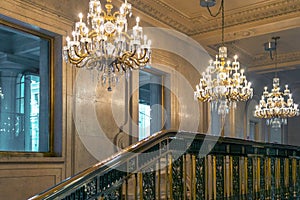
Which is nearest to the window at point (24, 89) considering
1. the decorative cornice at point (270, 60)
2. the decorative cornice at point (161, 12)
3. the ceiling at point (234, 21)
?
the decorative cornice at point (161, 12)

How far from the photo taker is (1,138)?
4.97 meters

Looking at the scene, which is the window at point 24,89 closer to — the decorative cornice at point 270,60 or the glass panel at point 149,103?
the glass panel at point 149,103

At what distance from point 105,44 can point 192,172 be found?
236 cm

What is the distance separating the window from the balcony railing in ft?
7.86

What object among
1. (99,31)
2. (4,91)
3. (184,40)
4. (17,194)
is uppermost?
(184,40)

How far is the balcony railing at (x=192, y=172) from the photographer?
220cm

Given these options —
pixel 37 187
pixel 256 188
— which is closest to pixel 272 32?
pixel 256 188

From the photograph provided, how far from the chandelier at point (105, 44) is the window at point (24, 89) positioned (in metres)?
0.81

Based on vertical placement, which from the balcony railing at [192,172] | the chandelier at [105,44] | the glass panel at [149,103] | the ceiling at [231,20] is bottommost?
the balcony railing at [192,172]

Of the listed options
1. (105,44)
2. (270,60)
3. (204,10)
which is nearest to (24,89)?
(105,44)

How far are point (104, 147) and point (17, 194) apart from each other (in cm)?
163

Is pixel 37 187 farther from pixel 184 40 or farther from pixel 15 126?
pixel 184 40

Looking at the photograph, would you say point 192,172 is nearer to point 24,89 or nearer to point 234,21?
point 24,89

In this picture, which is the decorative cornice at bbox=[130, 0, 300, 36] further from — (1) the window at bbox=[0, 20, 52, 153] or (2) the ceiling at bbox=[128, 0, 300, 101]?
(1) the window at bbox=[0, 20, 52, 153]
